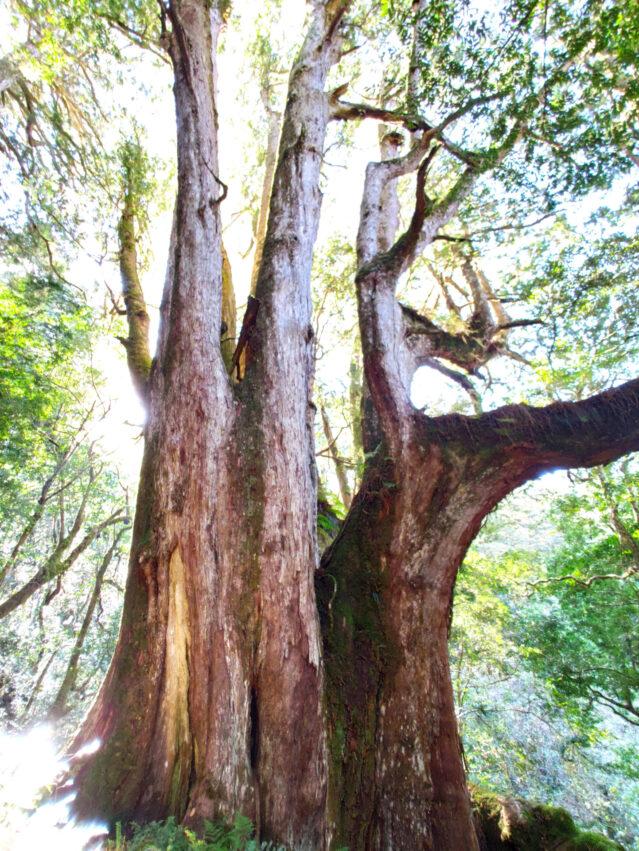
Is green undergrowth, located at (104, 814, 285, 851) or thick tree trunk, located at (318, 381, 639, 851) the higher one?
thick tree trunk, located at (318, 381, 639, 851)

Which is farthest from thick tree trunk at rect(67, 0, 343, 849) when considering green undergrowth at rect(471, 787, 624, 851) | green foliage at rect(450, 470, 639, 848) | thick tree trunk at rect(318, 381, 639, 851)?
green foliage at rect(450, 470, 639, 848)

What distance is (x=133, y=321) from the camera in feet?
13.4

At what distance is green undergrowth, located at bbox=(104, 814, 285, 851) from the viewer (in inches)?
61.4

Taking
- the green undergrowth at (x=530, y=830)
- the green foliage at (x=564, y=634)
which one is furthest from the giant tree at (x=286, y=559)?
the green foliage at (x=564, y=634)

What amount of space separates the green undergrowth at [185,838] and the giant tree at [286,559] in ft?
0.35

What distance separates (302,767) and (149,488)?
1.64m

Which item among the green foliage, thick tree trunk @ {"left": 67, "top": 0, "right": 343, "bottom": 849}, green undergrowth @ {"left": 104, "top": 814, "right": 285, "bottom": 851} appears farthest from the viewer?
the green foliage

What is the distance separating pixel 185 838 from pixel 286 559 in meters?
1.19

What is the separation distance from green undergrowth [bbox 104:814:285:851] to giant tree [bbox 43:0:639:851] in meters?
0.11

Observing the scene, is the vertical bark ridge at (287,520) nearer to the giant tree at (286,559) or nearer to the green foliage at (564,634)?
the giant tree at (286,559)

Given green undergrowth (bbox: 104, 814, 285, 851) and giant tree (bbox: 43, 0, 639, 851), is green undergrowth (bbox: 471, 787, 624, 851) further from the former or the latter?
green undergrowth (bbox: 104, 814, 285, 851)

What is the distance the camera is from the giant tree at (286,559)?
6.54 ft

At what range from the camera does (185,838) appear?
165 centimetres

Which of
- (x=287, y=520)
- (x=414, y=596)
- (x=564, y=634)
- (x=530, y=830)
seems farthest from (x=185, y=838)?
(x=564, y=634)
